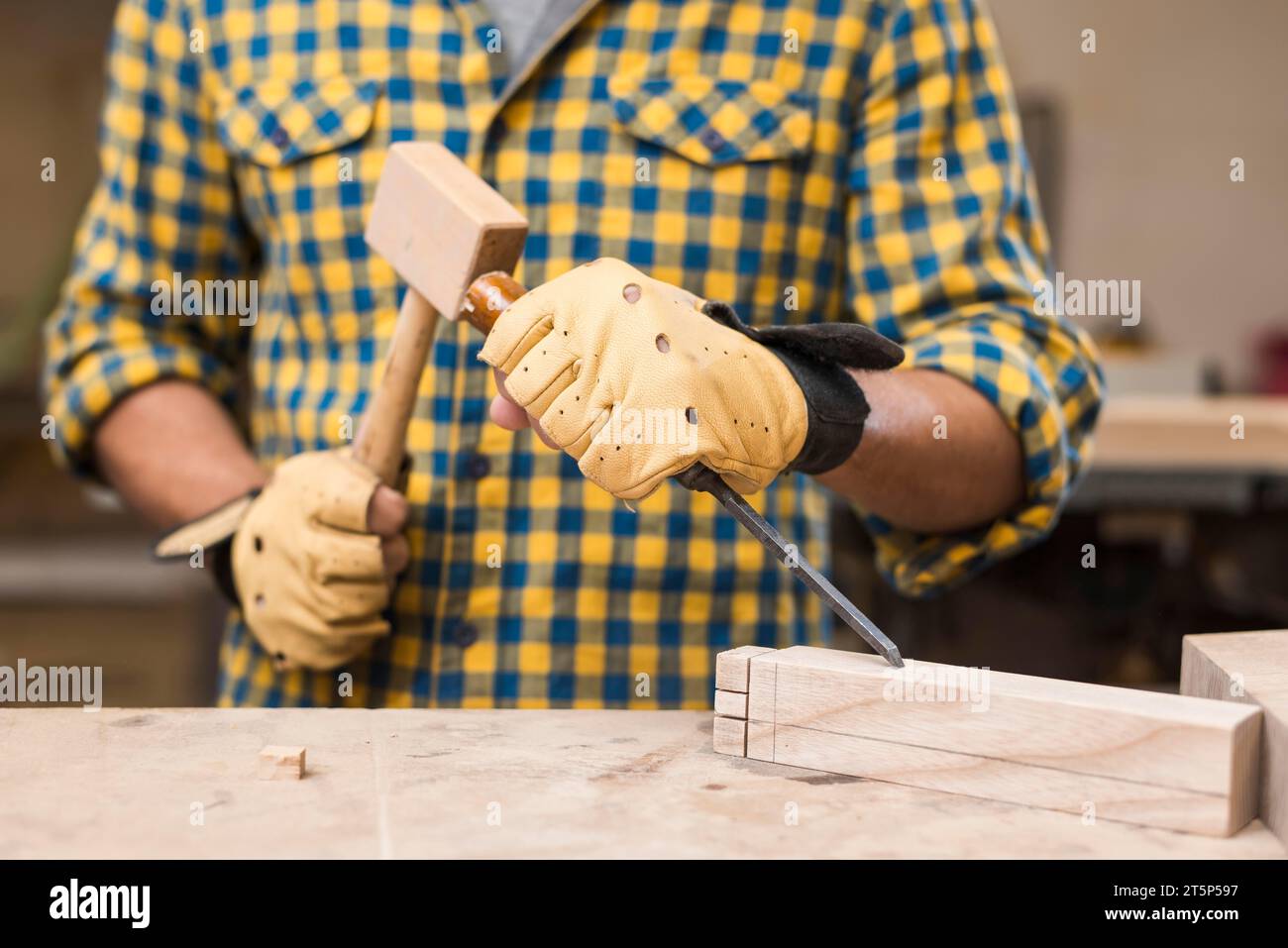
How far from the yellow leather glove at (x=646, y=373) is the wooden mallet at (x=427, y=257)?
105 mm

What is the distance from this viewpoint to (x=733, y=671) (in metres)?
1.15

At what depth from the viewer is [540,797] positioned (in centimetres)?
101

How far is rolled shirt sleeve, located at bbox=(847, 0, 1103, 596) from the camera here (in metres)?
1.50

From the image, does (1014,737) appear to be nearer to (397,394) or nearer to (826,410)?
(826,410)

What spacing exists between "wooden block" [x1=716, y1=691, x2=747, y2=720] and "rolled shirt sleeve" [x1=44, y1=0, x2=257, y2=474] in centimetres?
85

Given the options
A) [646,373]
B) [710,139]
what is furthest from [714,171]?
[646,373]

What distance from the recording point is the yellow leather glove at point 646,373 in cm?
107

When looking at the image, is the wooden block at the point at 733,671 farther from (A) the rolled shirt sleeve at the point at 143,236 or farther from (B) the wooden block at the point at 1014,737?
(A) the rolled shirt sleeve at the point at 143,236

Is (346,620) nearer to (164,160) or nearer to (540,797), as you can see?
(540,797)

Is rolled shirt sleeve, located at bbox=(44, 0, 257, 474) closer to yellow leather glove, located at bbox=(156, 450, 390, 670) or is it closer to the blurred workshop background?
yellow leather glove, located at bbox=(156, 450, 390, 670)

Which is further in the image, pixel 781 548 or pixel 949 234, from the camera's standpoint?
pixel 949 234

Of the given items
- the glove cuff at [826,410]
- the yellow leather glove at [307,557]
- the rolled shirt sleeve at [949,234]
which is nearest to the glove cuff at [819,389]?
the glove cuff at [826,410]

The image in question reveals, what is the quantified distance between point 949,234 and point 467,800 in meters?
0.85
